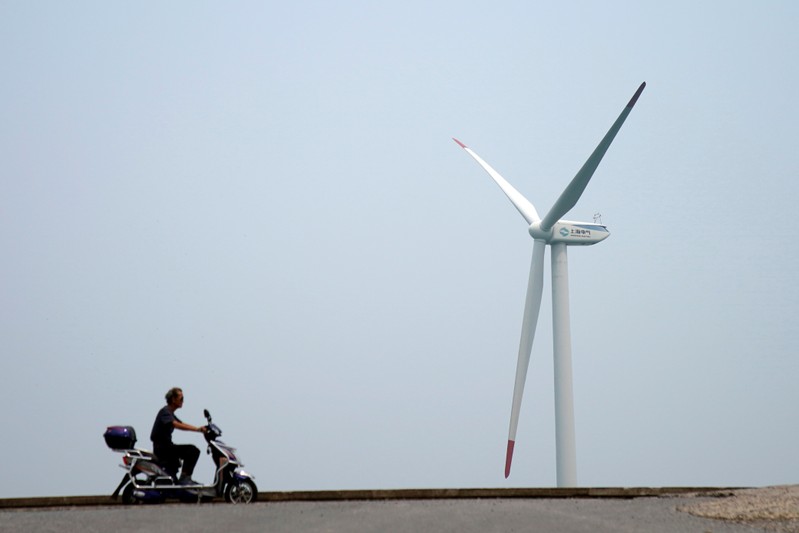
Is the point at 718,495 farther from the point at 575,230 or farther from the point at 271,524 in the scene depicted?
the point at 575,230

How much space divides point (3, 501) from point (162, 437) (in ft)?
11.2

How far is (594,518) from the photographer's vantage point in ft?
48.6

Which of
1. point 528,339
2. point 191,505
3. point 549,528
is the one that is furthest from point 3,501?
point 528,339

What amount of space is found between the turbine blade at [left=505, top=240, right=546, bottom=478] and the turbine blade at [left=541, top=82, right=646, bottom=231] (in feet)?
6.01

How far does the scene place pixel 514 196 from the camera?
46.0m

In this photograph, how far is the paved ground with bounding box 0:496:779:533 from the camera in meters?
13.7

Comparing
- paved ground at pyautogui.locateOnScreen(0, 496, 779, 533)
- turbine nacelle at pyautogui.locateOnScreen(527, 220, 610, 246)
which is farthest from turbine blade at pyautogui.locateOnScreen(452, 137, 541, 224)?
paved ground at pyautogui.locateOnScreen(0, 496, 779, 533)

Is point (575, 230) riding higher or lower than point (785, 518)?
higher

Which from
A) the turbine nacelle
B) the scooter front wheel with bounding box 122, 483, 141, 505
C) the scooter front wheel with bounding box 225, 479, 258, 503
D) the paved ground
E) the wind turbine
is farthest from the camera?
the turbine nacelle

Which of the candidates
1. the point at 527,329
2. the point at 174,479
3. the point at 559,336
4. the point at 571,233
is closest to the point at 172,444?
the point at 174,479

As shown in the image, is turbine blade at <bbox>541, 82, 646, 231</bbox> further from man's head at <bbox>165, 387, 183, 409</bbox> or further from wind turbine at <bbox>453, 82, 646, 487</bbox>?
man's head at <bbox>165, 387, 183, 409</bbox>

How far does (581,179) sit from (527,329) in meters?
6.28

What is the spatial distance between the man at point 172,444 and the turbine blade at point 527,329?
930 inches

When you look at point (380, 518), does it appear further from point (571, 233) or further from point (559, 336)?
point (571, 233)
